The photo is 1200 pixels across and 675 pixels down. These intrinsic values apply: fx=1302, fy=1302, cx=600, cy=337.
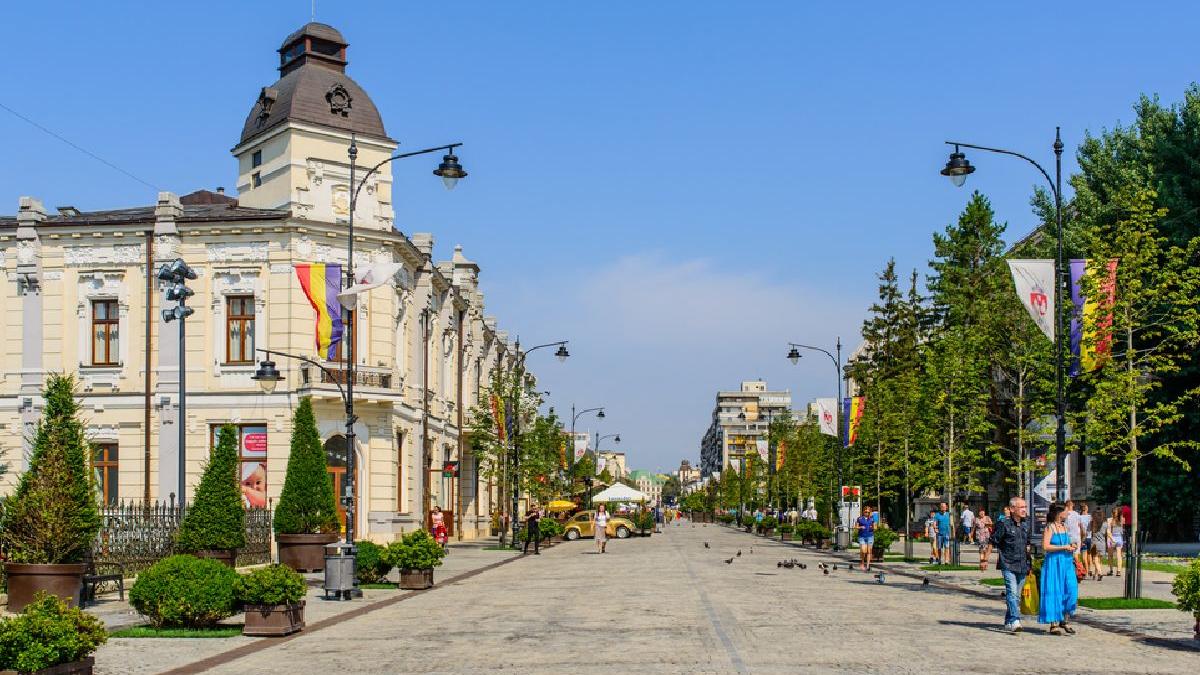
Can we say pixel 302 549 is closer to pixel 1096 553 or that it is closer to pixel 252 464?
pixel 252 464

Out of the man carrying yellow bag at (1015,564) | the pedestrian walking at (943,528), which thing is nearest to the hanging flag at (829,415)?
the pedestrian walking at (943,528)

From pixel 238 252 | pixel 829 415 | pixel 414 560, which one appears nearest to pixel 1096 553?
pixel 414 560

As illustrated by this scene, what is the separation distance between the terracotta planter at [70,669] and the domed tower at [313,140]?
32.6 m

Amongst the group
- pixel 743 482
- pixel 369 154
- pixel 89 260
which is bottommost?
pixel 743 482

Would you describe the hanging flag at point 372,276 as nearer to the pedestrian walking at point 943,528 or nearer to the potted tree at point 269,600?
the potted tree at point 269,600

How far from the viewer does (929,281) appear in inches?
2660

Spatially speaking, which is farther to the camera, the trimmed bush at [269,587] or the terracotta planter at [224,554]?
the terracotta planter at [224,554]

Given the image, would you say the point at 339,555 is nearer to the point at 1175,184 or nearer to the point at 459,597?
the point at 459,597

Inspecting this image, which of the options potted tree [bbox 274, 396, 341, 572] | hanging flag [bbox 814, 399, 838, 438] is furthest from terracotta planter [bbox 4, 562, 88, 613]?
hanging flag [bbox 814, 399, 838, 438]

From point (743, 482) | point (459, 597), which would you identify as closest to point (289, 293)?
point (459, 597)

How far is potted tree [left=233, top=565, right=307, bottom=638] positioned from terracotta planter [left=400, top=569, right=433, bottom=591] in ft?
31.2

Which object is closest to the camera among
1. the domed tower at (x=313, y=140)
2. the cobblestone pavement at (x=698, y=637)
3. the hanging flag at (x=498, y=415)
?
the cobblestone pavement at (x=698, y=637)

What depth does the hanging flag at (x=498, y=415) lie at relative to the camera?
55.5 meters

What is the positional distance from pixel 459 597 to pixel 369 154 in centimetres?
2577
